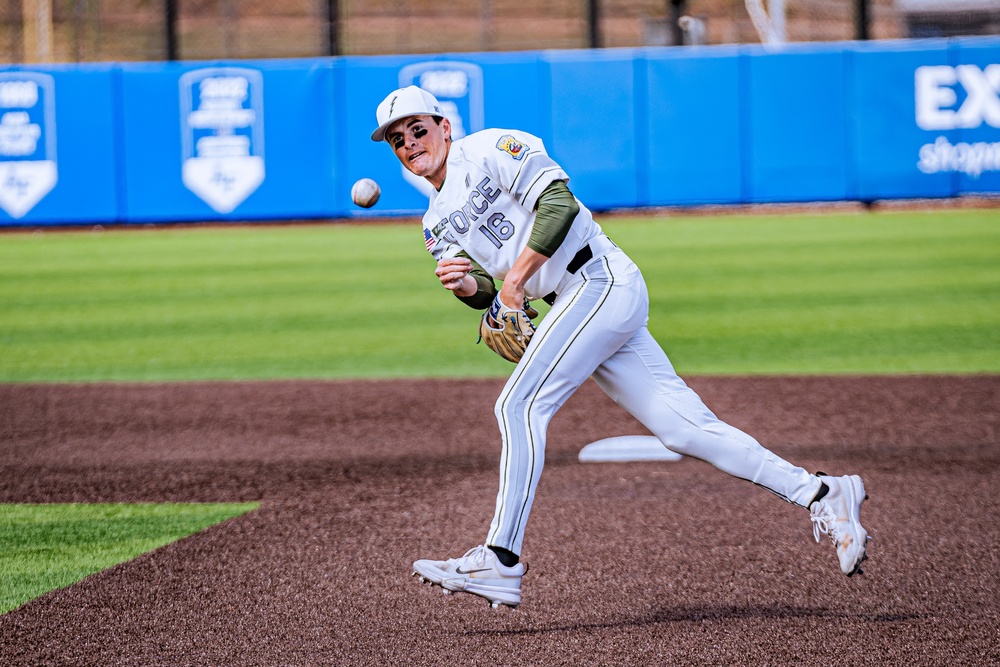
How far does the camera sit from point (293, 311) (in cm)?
1090

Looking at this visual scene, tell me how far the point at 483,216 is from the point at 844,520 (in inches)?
58.3

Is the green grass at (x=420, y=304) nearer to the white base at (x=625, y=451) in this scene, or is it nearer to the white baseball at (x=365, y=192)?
the white base at (x=625, y=451)

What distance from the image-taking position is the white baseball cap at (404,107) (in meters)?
3.66

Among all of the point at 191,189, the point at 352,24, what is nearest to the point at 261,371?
the point at 191,189

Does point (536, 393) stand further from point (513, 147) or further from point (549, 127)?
point (549, 127)

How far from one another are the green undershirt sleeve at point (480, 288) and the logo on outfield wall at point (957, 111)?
44.9 feet

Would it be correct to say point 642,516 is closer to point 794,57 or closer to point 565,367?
point 565,367

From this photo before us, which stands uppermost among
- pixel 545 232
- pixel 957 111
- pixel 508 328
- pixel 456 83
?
pixel 456 83

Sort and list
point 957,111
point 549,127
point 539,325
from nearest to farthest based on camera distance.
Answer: point 539,325 → point 957,111 → point 549,127

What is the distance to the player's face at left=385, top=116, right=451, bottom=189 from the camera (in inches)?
147

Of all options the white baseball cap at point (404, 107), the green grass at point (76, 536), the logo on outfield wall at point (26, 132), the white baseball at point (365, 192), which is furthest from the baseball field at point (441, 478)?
the logo on outfield wall at point (26, 132)

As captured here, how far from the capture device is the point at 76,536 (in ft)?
15.5

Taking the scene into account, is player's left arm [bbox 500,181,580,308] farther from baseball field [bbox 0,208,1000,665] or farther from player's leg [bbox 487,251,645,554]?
baseball field [bbox 0,208,1000,665]

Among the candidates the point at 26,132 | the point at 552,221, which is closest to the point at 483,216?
the point at 552,221
